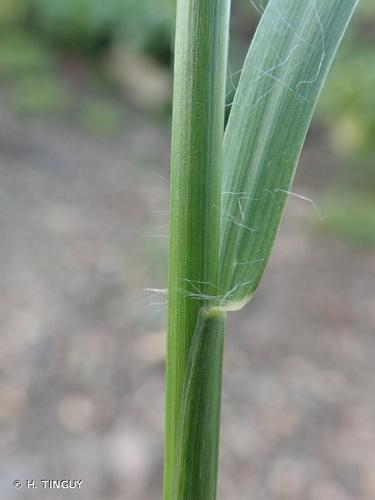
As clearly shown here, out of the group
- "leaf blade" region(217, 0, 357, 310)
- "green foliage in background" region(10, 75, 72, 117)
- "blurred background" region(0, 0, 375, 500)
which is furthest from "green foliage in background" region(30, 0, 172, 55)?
"leaf blade" region(217, 0, 357, 310)

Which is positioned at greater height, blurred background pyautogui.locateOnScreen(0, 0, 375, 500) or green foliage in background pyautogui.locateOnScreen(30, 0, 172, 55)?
green foliage in background pyautogui.locateOnScreen(30, 0, 172, 55)

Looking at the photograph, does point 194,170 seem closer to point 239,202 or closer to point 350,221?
point 239,202

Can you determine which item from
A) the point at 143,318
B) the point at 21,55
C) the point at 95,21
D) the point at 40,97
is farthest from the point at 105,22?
the point at 143,318

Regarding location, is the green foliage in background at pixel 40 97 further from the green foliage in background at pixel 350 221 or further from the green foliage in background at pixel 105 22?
the green foliage in background at pixel 350 221

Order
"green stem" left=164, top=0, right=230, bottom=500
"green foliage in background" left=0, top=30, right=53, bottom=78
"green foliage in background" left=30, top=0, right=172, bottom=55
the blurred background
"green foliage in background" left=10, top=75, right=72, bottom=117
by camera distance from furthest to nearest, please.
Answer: "green foliage in background" left=30, top=0, right=172, bottom=55
"green foliage in background" left=0, top=30, right=53, bottom=78
"green foliage in background" left=10, top=75, right=72, bottom=117
the blurred background
"green stem" left=164, top=0, right=230, bottom=500

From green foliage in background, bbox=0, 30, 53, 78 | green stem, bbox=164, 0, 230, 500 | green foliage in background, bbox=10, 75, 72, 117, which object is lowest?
green foliage in background, bbox=10, 75, 72, 117

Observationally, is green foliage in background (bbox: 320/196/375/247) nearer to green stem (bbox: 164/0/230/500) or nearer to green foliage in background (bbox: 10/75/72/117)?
green foliage in background (bbox: 10/75/72/117)
